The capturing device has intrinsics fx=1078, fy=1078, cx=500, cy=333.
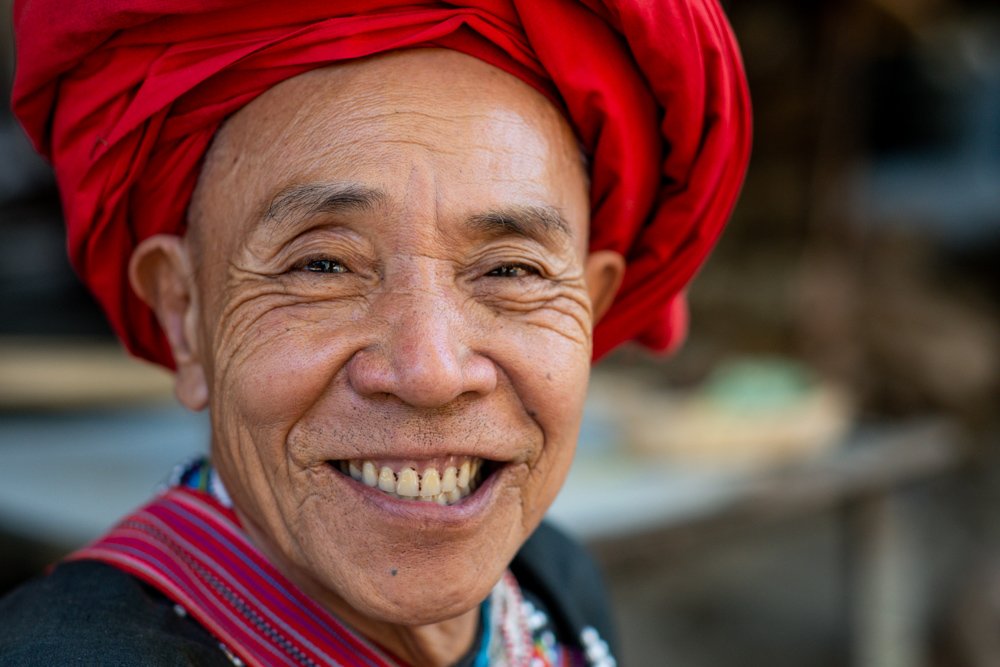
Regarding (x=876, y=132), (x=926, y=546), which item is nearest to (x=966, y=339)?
(x=926, y=546)

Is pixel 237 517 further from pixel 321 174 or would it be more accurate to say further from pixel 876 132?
pixel 876 132

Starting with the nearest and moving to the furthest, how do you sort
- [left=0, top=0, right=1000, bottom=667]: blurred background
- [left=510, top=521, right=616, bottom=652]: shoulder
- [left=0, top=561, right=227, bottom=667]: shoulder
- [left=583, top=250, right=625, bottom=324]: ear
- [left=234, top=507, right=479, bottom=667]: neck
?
[left=0, top=561, right=227, bottom=667]: shoulder < [left=234, top=507, right=479, bottom=667]: neck < [left=583, top=250, right=625, bottom=324]: ear < [left=510, top=521, right=616, bottom=652]: shoulder < [left=0, top=0, right=1000, bottom=667]: blurred background

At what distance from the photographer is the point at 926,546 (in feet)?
21.4

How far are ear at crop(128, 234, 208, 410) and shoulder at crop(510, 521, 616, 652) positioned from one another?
66 cm

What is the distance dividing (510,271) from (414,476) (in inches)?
12.5

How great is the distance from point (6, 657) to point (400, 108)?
0.83 metres

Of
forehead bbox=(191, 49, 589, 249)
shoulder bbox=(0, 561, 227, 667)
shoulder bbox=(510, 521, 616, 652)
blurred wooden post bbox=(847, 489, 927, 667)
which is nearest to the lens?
shoulder bbox=(0, 561, 227, 667)

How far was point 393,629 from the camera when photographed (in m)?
1.58

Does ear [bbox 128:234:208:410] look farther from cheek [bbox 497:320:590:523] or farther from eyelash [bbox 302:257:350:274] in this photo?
cheek [bbox 497:320:590:523]

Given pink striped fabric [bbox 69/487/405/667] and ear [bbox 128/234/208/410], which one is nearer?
pink striped fabric [bbox 69/487/405/667]

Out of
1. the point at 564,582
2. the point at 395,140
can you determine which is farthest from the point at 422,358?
the point at 564,582

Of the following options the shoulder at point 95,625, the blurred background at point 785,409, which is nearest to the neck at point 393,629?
the shoulder at point 95,625

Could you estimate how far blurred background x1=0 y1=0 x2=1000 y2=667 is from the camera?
3936 millimetres

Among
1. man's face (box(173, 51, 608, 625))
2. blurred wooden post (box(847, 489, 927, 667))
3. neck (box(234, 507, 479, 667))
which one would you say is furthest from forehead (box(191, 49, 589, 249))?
blurred wooden post (box(847, 489, 927, 667))
